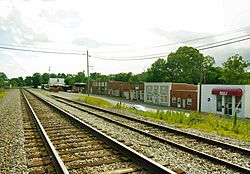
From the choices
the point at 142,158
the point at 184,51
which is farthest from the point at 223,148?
the point at 184,51

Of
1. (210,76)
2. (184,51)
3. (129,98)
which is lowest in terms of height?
(129,98)

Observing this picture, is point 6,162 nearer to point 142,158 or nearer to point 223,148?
point 142,158

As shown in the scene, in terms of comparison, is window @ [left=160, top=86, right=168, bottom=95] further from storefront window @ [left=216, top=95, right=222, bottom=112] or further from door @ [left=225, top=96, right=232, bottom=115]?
door @ [left=225, top=96, right=232, bottom=115]

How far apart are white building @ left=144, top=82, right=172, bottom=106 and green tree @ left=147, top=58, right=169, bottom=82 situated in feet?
59.3

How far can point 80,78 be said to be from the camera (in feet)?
472

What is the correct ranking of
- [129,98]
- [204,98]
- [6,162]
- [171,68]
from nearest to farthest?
[6,162], [204,98], [129,98], [171,68]

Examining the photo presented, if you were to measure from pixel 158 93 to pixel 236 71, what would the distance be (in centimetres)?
1770

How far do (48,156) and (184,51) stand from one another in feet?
244

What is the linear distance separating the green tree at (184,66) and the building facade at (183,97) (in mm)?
20522

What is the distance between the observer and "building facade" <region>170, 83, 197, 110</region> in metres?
44.8

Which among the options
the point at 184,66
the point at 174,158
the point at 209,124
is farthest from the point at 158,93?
the point at 174,158

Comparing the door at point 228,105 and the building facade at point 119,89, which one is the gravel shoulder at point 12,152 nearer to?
the door at point 228,105

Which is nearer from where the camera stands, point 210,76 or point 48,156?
point 48,156

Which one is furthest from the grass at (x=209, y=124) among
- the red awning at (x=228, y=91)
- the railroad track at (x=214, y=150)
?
the red awning at (x=228, y=91)
